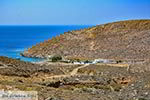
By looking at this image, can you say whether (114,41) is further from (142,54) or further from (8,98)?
(8,98)

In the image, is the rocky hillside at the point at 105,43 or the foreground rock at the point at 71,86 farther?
the rocky hillside at the point at 105,43

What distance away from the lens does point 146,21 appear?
73125 mm

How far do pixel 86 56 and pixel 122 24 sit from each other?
17.9m

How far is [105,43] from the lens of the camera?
217 feet

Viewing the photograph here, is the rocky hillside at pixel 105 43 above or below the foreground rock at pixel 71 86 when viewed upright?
above

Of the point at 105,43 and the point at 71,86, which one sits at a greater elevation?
the point at 105,43

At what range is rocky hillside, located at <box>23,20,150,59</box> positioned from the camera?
5875 cm

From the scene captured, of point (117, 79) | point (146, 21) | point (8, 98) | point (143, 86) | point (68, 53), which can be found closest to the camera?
point (8, 98)

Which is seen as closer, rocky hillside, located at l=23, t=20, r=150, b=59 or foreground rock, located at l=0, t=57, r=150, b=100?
foreground rock, located at l=0, t=57, r=150, b=100

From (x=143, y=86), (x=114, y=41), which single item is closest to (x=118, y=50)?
(x=114, y=41)

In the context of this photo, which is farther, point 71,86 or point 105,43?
point 105,43

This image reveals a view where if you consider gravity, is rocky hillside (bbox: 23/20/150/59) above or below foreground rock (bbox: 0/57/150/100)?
above

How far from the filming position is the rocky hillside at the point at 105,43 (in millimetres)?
58750

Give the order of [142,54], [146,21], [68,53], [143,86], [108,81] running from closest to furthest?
1. [143,86]
2. [108,81]
3. [142,54]
4. [68,53]
5. [146,21]
